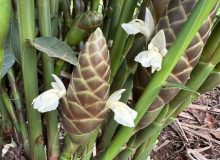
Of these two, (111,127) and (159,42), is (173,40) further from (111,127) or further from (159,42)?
(111,127)

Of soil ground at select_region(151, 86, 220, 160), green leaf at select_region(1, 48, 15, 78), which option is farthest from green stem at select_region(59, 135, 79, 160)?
soil ground at select_region(151, 86, 220, 160)

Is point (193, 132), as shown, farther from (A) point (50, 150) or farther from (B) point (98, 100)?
(B) point (98, 100)

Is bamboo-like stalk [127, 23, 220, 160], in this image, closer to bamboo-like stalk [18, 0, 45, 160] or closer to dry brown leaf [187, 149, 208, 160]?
bamboo-like stalk [18, 0, 45, 160]

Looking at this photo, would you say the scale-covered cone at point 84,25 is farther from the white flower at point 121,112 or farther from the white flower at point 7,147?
the white flower at point 7,147

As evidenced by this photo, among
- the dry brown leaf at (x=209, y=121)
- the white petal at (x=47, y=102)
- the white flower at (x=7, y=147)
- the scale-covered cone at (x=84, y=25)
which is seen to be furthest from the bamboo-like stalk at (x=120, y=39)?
the dry brown leaf at (x=209, y=121)

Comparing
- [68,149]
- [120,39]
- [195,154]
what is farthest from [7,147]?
[195,154]

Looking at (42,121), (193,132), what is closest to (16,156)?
(42,121)

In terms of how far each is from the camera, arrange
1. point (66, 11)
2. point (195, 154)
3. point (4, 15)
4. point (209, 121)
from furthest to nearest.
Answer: point (209, 121) < point (195, 154) < point (66, 11) < point (4, 15)
